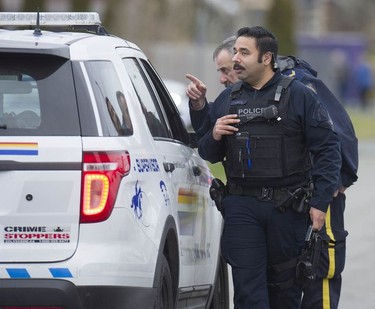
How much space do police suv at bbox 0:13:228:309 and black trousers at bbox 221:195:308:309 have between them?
0.75 m

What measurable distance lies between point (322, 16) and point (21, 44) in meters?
86.2

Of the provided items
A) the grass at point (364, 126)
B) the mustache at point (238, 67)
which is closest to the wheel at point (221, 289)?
the mustache at point (238, 67)

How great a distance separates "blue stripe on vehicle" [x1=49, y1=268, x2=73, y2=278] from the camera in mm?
5223

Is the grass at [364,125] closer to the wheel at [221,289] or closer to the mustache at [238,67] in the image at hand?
the wheel at [221,289]

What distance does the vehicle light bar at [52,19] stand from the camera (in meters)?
6.20

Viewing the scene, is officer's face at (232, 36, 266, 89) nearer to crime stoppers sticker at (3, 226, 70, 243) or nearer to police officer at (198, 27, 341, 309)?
police officer at (198, 27, 341, 309)

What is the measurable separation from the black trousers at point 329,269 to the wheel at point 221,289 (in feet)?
2.49

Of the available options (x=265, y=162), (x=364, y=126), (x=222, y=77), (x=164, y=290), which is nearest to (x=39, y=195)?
(x=164, y=290)

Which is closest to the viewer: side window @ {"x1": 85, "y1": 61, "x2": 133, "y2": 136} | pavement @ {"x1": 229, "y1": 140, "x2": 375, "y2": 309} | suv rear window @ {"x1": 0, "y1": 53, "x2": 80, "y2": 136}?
suv rear window @ {"x1": 0, "y1": 53, "x2": 80, "y2": 136}

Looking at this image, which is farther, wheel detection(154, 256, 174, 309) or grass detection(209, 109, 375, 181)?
grass detection(209, 109, 375, 181)

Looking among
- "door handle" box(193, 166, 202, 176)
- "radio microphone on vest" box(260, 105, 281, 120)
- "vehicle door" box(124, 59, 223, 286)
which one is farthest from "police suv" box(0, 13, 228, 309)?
"door handle" box(193, 166, 202, 176)

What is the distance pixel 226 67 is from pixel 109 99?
169 cm

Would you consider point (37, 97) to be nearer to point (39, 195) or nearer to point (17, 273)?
point (39, 195)

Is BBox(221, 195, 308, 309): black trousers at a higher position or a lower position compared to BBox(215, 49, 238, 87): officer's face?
lower
